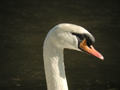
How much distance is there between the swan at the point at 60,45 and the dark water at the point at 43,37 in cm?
279

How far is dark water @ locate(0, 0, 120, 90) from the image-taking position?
20.2ft

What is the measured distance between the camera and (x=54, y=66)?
122 inches

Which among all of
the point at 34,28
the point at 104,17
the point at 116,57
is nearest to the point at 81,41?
the point at 116,57

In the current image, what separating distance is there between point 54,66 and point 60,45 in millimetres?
→ 198

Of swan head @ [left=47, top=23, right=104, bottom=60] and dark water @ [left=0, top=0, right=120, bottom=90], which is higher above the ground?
swan head @ [left=47, top=23, right=104, bottom=60]

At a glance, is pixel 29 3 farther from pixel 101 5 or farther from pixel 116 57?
pixel 116 57

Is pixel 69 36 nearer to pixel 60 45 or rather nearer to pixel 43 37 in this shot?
pixel 60 45

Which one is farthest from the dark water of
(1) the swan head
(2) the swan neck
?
(1) the swan head

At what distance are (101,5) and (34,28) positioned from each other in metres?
2.59

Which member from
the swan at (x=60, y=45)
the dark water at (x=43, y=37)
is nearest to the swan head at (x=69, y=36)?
the swan at (x=60, y=45)

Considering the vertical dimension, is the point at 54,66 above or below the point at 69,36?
below

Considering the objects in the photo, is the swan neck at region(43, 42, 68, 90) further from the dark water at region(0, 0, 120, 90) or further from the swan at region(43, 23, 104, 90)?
the dark water at region(0, 0, 120, 90)

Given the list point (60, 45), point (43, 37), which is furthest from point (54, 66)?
point (43, 37)

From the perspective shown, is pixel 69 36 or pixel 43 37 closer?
pixel 69 36
